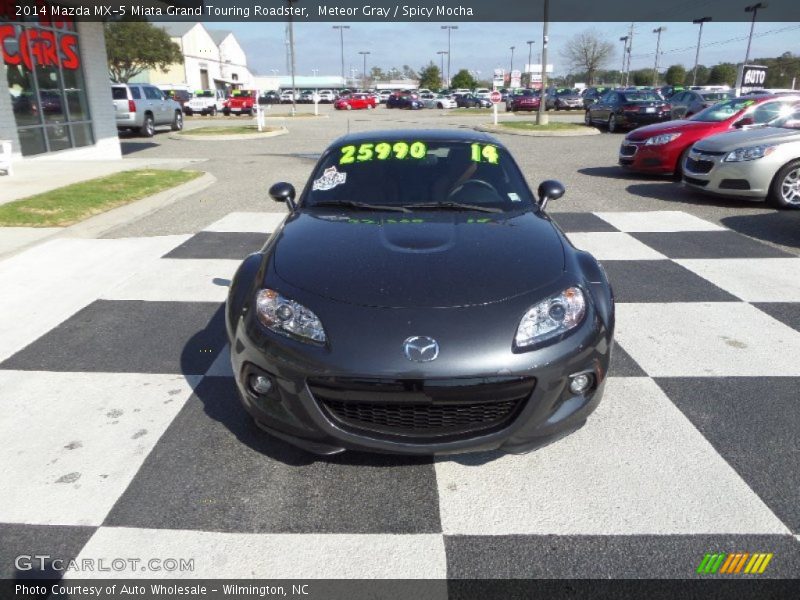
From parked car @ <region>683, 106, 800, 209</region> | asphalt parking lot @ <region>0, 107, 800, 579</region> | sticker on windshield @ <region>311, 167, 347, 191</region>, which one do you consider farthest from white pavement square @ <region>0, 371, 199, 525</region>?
parked car @ <region>683, 106, 800, 209</region>

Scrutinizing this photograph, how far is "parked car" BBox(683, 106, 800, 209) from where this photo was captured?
8.42 metres

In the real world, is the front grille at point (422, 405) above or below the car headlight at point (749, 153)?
below

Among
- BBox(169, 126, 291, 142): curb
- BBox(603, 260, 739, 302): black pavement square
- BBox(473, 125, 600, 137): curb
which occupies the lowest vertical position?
BBox(603, 260, 739, 302): black pavement square

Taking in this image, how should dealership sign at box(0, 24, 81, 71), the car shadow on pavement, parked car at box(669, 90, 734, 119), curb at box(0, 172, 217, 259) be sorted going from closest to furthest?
the car shadow on pavement
curb at box(0, 172, 217, 259)
dealership sign at box(0, 24, 81, 71)
parked car at box(669, 90, 734, 119)

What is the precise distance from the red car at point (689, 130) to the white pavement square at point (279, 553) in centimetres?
1065

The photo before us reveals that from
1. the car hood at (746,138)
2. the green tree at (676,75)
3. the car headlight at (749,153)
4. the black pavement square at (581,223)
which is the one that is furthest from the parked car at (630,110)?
the green tree at (676,75)

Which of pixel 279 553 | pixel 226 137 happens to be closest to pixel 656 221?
pixel 279 553

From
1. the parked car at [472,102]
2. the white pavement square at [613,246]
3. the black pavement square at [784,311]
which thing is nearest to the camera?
the black pavement square at [784,311]

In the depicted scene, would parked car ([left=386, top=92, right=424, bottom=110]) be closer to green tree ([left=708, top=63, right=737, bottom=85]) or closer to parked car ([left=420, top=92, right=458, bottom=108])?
parked car ([left=420, top=92, right=458, bottom=108])

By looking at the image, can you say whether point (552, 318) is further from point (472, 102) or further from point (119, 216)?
point (472, 102)

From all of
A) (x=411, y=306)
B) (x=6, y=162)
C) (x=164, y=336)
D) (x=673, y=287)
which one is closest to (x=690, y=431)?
(x=411, y=306)

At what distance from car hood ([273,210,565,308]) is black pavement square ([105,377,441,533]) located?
2.75 feet

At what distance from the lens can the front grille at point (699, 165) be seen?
9102mm

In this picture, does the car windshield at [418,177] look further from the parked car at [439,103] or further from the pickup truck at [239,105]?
the parked car at [439,103]
